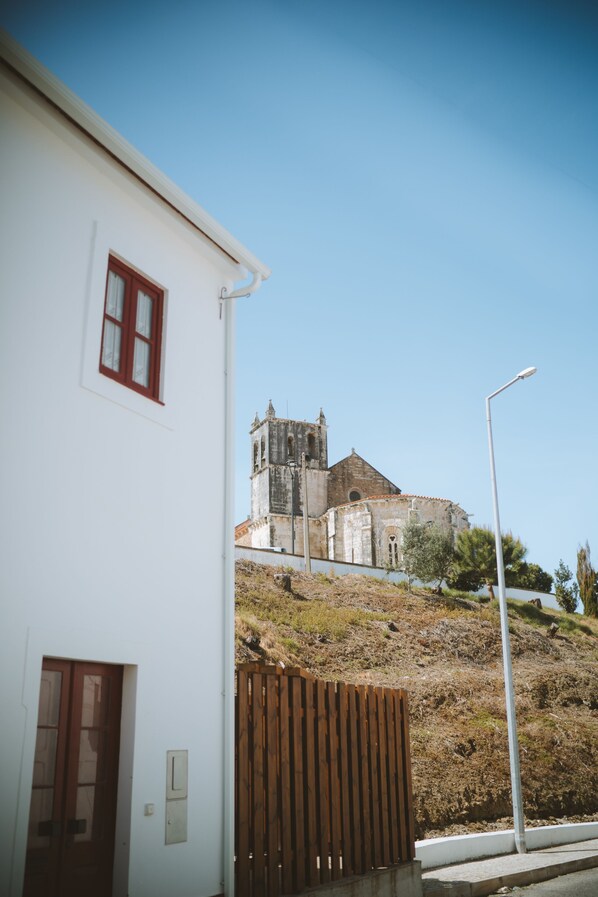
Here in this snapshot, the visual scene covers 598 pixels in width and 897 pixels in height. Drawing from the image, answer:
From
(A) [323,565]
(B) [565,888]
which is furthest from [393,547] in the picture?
(B) [565,888]

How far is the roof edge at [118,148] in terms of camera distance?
605 centimetres

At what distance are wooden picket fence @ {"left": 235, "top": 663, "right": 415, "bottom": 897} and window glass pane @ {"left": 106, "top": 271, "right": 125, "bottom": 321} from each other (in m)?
3.75

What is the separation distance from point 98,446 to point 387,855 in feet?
19.7

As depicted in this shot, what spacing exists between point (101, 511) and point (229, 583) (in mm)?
1830

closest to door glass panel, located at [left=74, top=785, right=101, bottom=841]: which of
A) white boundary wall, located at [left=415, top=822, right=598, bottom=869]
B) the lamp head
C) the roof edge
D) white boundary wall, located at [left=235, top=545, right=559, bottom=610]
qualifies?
the roof edge

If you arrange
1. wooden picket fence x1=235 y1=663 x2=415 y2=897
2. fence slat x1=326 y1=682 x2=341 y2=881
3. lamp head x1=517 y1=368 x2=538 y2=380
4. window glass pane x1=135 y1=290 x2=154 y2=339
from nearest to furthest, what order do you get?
wooden picket fence x1=235 y1=663 x2=415 y2=897, window glass pane x1=135 y1=290 x2=154 y2=339, fence slat x1=326 y1=682 x2=341 y2=881, lamp head x1=517 y1=368 x2=538 y2=380

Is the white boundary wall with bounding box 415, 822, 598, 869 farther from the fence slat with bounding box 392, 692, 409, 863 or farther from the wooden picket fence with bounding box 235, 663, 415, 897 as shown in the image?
the wooden picket fence with bounding box 235, 663, 415, 897

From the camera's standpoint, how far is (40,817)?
5301 mm

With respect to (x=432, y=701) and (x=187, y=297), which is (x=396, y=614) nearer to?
(x=432, y=701)

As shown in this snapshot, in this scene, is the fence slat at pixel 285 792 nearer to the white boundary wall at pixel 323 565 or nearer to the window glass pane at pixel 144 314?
the window glass pane at pixel 144 314

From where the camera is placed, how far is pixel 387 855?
8.64 metres

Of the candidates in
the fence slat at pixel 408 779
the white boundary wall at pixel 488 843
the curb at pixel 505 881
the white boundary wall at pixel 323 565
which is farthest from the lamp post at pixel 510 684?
the white boundary wall at pixel 323 565

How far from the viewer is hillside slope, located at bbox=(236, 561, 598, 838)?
51.3ft

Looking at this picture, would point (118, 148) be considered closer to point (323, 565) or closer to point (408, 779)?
point (408, 779)
